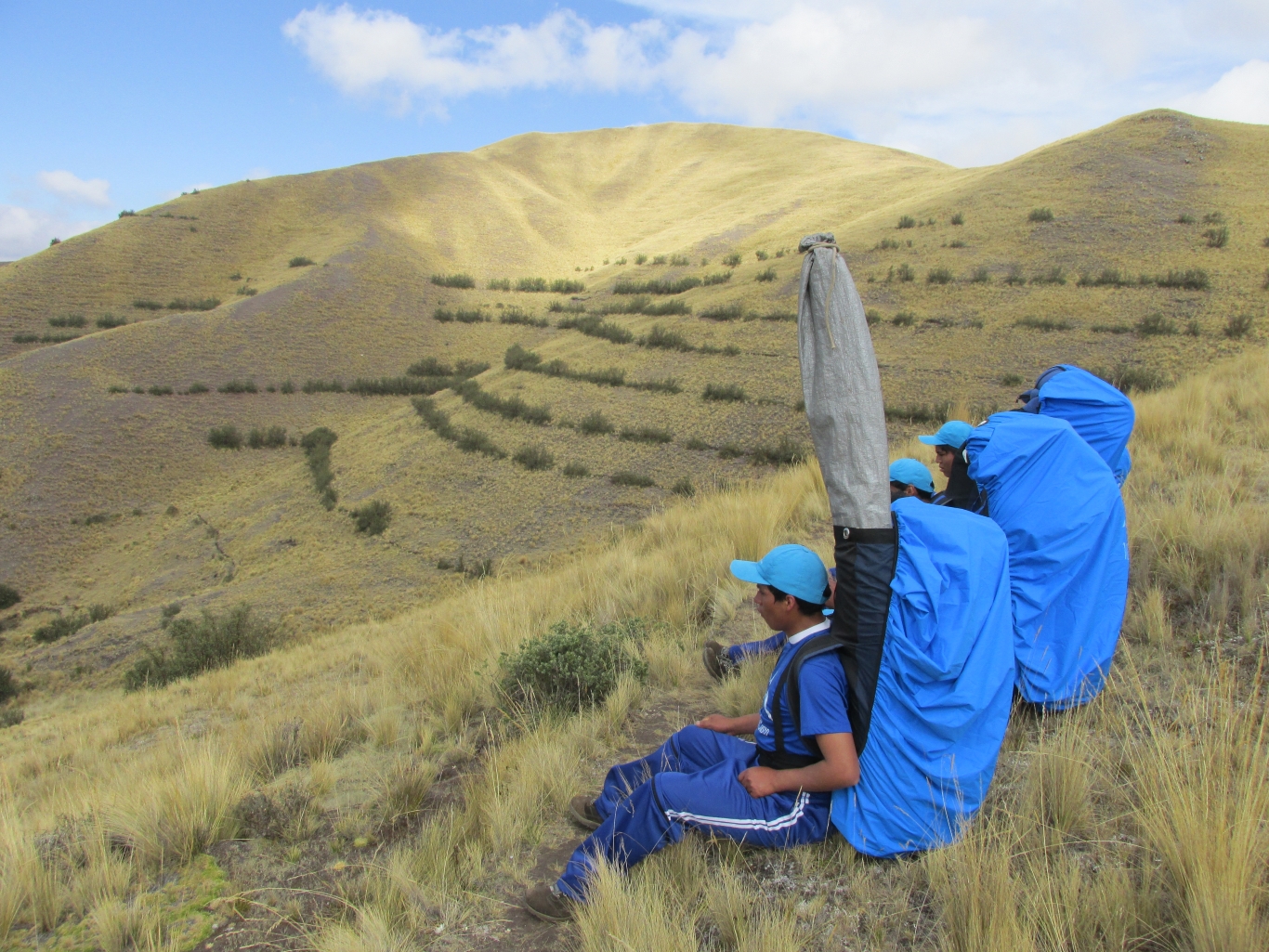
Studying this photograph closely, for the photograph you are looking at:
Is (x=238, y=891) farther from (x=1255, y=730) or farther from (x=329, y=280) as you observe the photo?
(x=329, y=280)

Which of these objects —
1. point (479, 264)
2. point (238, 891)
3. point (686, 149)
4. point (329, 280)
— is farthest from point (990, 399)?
point (686, 149)

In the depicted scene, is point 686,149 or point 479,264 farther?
point 686,149

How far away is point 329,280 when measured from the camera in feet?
130

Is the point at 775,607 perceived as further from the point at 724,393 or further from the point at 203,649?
the point at 724,393

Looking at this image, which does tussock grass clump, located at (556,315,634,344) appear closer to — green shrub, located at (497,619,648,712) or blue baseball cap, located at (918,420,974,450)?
green shrub, located at (497,619,648,712)

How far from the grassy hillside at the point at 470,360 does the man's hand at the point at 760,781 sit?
436 inches

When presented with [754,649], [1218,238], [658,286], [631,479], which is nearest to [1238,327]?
[1218,238]

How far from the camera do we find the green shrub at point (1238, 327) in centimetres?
1530

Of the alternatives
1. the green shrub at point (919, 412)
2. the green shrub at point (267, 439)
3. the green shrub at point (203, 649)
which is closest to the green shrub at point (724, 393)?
the green shrub at point (919, 412)

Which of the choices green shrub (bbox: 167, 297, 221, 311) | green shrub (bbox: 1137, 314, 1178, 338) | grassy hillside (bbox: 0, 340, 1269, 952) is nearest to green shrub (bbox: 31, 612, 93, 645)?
grassy hillside (bbox: 0, 340, 1269, 952)

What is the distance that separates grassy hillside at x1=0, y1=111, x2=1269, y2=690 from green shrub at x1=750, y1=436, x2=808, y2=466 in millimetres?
96

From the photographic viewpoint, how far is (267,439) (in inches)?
1093

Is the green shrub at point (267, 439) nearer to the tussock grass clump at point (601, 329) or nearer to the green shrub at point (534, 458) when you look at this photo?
the tussock grass clump at point (601, 329)

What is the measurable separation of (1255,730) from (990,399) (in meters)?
13.5
